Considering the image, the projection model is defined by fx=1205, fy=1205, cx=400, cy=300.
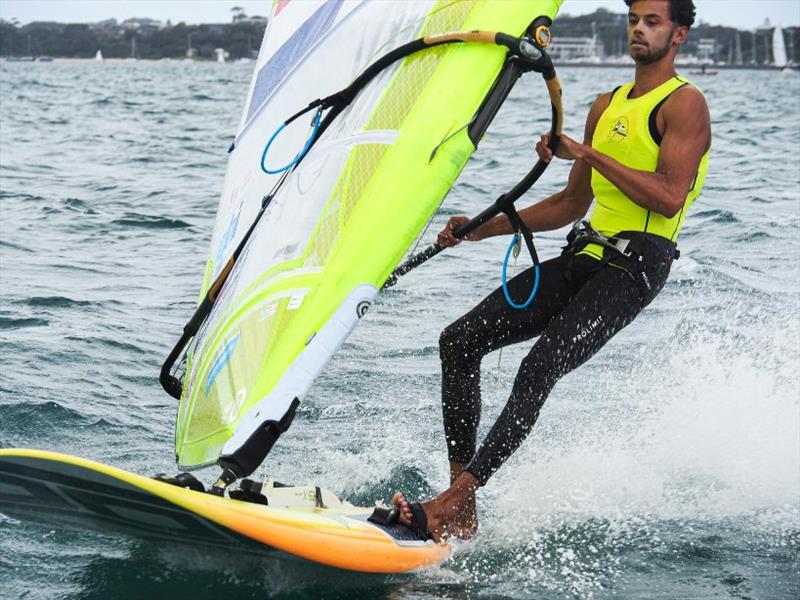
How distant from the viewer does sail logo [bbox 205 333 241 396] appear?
145 inches

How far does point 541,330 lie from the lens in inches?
A: 154

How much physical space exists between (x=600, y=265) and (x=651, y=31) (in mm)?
741

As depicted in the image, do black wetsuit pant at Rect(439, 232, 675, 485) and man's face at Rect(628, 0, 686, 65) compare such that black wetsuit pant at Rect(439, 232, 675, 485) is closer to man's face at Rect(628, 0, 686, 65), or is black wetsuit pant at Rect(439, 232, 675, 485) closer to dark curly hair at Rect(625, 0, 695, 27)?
man's face at Rect(628, 0, 686, 65)

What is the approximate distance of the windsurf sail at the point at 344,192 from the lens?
3.34m

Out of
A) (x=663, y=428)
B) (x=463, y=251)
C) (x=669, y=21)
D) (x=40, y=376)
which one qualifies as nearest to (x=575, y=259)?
(x=669, y=21)

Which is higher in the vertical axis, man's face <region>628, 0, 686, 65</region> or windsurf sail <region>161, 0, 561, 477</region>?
man's face <region>628, 0, 686, 65</region>

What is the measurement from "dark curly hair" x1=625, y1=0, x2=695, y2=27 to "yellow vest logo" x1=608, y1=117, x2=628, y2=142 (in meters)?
0.34

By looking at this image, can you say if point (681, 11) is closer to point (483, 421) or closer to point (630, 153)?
point (630, 153)

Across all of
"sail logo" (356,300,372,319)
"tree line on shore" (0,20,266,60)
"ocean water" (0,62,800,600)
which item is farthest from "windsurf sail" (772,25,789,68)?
"sail logo" (356,300,372,319)

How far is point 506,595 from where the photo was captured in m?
3.47

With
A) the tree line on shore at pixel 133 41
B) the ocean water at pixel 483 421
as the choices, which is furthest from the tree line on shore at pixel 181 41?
the ocean water at pixel 483 421

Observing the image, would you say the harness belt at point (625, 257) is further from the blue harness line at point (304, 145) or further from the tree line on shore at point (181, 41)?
the tree line on shore at point (181, 41)

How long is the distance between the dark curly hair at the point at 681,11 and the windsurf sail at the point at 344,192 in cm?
41

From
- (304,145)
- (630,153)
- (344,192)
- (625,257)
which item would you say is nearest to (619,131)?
(630,153)
